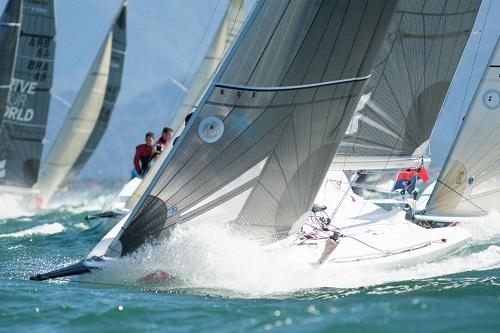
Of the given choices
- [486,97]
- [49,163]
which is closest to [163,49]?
[49,163]

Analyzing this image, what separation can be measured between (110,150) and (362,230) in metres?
149

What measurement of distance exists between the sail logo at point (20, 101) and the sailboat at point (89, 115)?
6.35 ft

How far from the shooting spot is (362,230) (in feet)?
35.4

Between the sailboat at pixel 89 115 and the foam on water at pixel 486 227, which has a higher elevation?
the sailboat at pixel 89 115

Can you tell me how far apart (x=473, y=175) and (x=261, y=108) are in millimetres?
4254

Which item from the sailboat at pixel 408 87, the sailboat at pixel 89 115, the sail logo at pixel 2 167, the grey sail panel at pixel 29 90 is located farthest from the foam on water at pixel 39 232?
the sailboat at pixel 89 115

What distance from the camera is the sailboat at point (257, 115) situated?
8.56 meters

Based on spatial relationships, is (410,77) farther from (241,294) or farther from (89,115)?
(89,115)

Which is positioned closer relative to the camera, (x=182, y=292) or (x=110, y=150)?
(x=182, y=292)

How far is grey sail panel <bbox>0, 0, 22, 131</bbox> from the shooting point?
21344mm

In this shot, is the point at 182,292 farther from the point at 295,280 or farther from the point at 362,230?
the point at 362,230

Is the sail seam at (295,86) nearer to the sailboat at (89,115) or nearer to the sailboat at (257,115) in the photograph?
the sailboat at (257,115)

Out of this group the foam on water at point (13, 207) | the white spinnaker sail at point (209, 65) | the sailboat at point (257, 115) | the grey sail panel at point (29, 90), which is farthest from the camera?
the grey sail panel at point (29, 90)

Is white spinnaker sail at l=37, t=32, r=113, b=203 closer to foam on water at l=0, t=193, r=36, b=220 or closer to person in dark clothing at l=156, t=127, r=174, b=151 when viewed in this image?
foam on water at l=0, t=193, r=36, b=220
